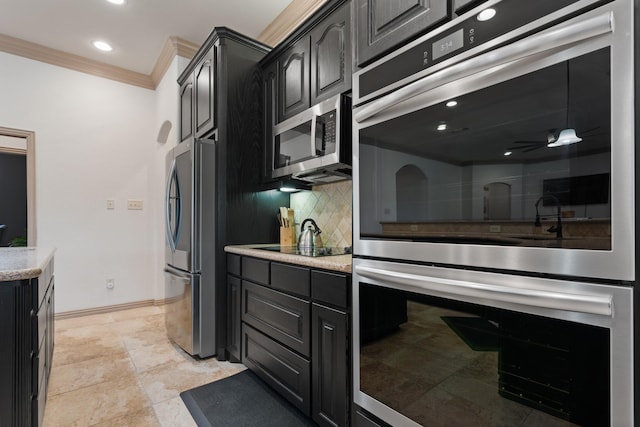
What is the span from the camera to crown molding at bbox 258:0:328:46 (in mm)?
2694

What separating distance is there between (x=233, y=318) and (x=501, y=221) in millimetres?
2045

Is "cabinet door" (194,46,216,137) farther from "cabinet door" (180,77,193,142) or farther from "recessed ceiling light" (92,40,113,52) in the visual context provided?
"recessed ceiling light" (92,40,113,52)

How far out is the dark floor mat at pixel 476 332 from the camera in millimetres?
998

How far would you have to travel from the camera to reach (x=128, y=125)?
402cm

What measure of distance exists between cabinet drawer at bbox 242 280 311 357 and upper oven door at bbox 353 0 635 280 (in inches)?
27.5

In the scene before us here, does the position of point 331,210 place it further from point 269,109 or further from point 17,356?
point 17,356

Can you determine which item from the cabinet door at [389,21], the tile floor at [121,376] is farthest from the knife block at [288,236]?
the cabinet door at [389,21]

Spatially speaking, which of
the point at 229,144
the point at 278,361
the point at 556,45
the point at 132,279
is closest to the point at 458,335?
the point at 556,45

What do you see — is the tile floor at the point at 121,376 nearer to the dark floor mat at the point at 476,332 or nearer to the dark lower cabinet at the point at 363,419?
the dark lower cabinet at the point at 363,419

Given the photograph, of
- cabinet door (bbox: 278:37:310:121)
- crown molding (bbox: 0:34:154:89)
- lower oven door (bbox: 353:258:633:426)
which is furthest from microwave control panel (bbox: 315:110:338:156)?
crown molding (bbox: 0:34:154:89)

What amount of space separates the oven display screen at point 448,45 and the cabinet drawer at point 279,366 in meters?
1.54

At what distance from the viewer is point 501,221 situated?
97cm

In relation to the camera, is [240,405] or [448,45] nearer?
[448,45]

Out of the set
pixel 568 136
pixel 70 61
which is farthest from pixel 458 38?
pixel 70 61
